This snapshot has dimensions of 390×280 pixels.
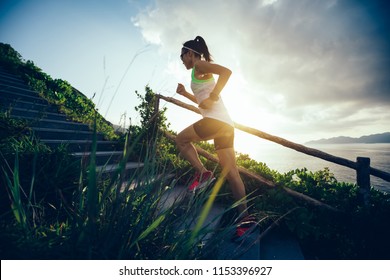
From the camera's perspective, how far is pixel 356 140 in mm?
179750

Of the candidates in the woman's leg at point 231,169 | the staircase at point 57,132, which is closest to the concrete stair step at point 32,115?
the staircase at point 57,132

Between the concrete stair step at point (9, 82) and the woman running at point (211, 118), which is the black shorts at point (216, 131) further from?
the concrete stair step at point (9, 82)

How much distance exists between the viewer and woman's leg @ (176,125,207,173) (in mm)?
2660

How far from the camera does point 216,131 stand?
247cm

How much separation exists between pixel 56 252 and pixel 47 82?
1082 centimetres

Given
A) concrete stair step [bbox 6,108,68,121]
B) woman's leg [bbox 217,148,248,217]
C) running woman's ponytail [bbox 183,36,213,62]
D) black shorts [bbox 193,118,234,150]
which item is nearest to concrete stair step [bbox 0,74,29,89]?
concrete stair step [bbox 6,108,68,121]

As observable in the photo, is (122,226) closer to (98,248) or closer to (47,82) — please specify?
(98,248)

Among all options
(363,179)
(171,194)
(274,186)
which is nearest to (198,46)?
(171,194)

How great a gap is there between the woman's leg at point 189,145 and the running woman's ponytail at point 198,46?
0.93 metres

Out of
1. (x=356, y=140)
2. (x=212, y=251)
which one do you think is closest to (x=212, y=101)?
(x=212, y=251)

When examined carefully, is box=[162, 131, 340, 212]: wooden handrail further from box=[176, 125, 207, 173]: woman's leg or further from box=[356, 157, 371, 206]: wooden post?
box=[176, 125, 207, 173]: woman's leg

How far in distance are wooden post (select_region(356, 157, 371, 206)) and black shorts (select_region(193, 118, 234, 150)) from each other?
2.01 meters

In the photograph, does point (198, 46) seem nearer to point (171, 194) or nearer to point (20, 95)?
point (171, 194)

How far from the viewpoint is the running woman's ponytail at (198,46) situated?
2.64m
